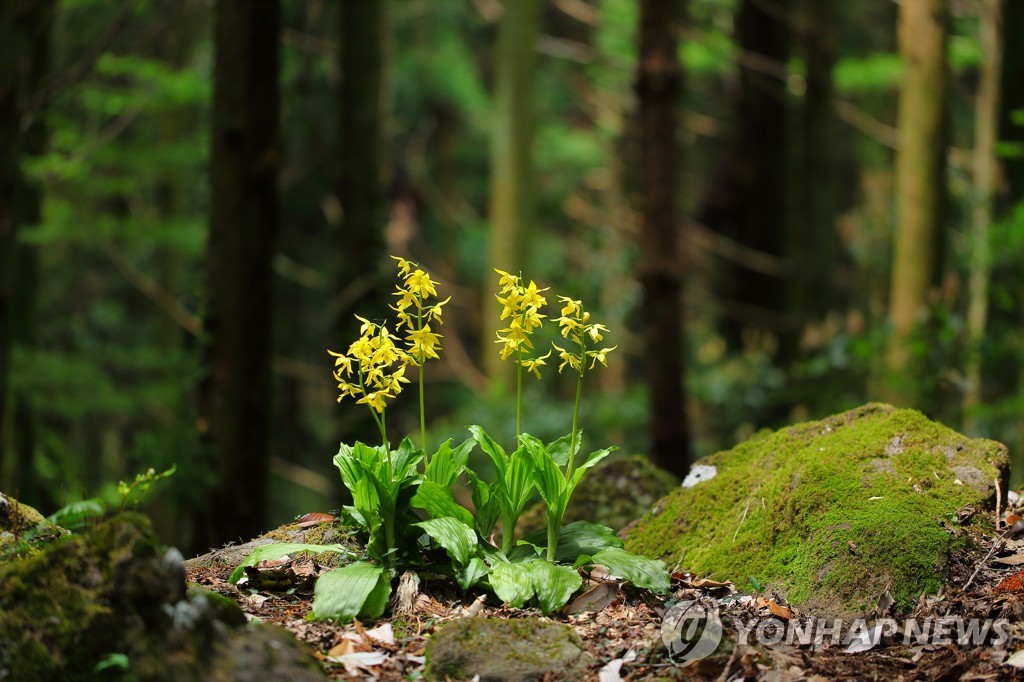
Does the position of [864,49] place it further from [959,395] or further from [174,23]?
[174,23]

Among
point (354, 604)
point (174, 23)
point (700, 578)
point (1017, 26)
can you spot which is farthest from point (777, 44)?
point (354, 604)

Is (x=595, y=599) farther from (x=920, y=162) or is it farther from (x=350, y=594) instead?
(x=920, y=162)

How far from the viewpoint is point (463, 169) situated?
67.7ft

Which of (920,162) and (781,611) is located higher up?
(920,162)

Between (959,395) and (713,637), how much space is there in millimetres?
7418

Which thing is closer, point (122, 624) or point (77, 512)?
point (122, 624)

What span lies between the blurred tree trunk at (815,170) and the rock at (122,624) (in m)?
10.2

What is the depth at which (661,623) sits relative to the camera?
3.19 metres

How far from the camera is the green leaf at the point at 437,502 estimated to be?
11.2ft

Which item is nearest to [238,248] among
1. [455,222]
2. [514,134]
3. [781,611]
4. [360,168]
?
[360,168]

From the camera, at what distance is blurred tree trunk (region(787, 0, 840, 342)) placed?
457 inches

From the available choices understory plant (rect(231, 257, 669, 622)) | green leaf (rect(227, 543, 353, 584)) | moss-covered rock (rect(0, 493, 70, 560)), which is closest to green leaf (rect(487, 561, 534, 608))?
understory plant (rect(231, 257, 669, 622))

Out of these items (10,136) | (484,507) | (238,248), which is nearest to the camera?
(484,507)

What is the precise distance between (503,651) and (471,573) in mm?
404
